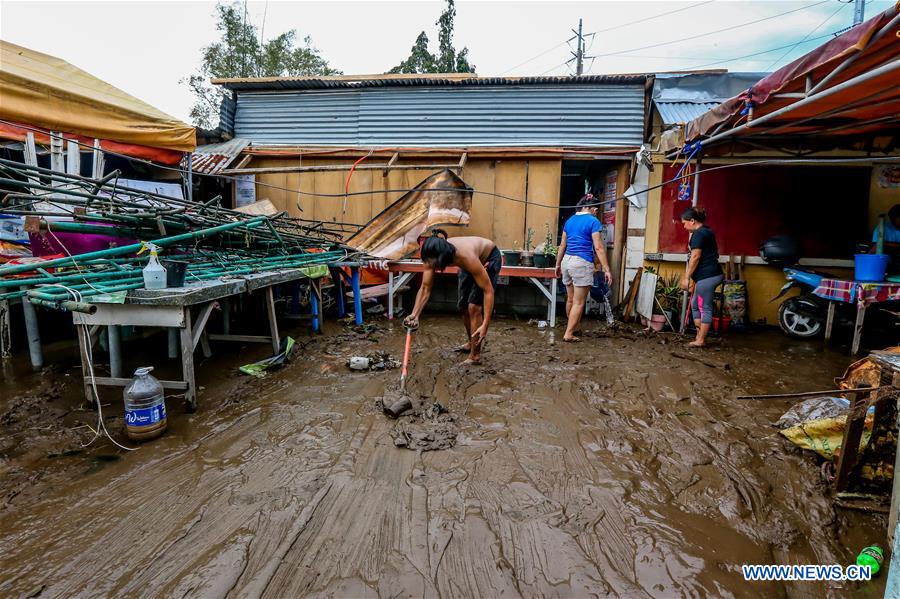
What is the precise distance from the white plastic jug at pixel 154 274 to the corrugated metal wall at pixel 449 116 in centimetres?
606

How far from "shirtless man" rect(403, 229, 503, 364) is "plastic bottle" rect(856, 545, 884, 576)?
3.06m

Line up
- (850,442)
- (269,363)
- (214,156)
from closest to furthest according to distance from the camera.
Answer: (850,442) < (269,363) < (214,156)

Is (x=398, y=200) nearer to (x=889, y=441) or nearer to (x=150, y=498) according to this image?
(x=150, y=498)

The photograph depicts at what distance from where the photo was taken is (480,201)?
26.7 feet

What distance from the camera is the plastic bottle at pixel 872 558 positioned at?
1961mm

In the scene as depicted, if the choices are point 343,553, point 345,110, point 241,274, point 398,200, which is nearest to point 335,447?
point 343,553


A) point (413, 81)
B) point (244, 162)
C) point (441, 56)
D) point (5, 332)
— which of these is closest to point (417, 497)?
point (5, 332)

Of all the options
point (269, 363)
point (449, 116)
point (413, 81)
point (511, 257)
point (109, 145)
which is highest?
point (413, 81)

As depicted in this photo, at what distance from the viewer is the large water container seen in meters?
2.99

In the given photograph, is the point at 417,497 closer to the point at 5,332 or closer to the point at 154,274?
the point at 154,274

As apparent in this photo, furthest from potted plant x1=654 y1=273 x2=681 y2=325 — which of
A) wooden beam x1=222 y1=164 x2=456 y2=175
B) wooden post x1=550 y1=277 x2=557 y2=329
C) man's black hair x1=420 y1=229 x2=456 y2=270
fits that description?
man's black hair x1=420 y1=229 x2=456 y2=270

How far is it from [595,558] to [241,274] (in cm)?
396

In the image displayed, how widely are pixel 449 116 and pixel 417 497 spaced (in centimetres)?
762

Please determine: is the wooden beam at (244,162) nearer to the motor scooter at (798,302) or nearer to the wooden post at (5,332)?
the wooden post at (5,332)
